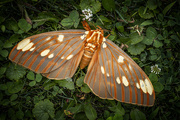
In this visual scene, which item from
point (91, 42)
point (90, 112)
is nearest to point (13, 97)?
point (90, 112)

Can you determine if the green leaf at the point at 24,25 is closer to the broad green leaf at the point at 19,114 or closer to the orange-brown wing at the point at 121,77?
the orange-brown wing at the point at 121,77

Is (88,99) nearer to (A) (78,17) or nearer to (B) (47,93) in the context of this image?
(B) (47,93)

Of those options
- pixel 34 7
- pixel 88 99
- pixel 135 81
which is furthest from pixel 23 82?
pixel 135 81

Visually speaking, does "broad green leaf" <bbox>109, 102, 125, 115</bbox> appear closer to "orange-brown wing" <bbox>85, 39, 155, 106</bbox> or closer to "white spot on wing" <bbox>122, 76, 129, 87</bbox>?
"orange-brown wing" <bbox>85, 39, 155, 106</bbox>

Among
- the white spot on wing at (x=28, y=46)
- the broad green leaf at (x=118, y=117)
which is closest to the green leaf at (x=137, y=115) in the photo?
the broad green leaf at (x=118, y=117)

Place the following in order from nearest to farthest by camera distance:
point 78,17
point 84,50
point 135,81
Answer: point 135,81
point 84,50
point 78,17

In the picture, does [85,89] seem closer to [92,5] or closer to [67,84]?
[67,84]
